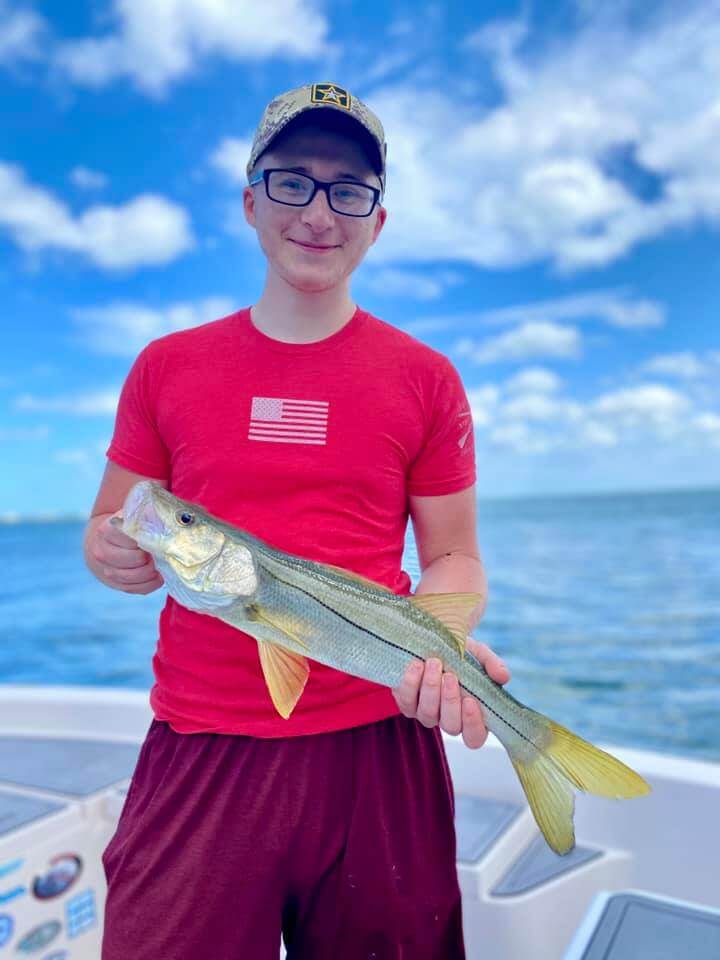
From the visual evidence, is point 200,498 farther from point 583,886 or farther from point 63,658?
point 63,658

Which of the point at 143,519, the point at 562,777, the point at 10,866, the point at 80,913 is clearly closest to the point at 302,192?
the point at 143,519

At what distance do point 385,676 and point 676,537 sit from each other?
47.5m

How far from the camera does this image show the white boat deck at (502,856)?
293cm

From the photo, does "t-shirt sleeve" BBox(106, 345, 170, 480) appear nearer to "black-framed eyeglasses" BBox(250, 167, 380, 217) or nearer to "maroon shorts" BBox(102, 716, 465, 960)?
"black-framed eyeglasses" BBox(250, 167, 380, 217)

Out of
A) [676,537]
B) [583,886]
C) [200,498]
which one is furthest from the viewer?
[676,537]

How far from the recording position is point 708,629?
19.0 meters

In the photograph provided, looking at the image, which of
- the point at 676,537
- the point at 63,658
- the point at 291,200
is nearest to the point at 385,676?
the point at 291,200

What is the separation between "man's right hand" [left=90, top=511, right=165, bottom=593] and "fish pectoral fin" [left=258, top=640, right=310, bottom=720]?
33cm

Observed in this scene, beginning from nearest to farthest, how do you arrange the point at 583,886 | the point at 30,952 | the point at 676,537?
the point at 30,952 → the point at 583,886 → the point at 676,537

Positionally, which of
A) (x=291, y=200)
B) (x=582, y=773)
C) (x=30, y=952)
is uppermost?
(x=291, y=200)

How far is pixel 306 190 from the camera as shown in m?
1.99

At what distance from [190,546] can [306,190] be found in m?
0.93

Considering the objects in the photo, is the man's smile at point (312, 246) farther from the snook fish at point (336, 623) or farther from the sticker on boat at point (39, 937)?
the sticker on boat at point (39, 937)

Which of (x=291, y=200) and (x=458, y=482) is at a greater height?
(x=291, y=200)
